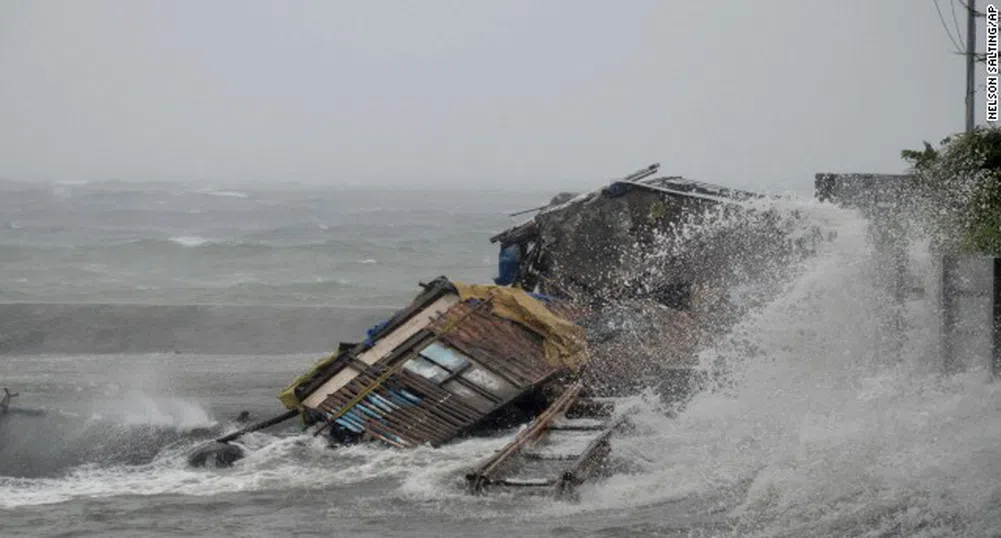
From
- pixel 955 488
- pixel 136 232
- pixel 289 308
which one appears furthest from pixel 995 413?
pixel 136 232

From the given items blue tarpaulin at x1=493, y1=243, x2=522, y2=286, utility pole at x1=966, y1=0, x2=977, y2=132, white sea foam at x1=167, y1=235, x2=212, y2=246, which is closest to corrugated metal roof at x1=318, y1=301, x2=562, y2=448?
blue tarpaulin at x1=493, y1=243, x2=522, y2=286

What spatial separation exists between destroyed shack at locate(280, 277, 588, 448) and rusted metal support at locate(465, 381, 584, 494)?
1.24 feet

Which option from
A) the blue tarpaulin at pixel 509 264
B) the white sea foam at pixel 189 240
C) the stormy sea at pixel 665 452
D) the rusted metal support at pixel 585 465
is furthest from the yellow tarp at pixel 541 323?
the white sea foam at pixel 189 240

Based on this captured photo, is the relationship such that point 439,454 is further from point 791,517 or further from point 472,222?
point 472,222

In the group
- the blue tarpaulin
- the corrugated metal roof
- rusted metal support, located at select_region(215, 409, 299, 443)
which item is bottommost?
rusted metal support, located at select_region(215, 409, 299, 443)

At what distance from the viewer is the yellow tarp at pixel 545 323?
59.1 feet

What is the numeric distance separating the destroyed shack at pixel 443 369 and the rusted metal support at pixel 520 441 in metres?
0.38

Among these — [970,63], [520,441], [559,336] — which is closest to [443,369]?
[559,336]

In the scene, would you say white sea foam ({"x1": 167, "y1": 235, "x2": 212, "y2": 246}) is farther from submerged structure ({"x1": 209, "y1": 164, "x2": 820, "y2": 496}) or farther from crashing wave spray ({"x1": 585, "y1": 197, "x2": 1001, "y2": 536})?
crashing wave spray ({"x1": 585, "y1": 197, "x2": 1001, "y2": 536})

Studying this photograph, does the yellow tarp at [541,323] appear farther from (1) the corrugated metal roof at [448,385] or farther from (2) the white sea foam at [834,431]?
(2) the white sea foam at [834,431]

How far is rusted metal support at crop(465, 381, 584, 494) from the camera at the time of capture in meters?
13.8

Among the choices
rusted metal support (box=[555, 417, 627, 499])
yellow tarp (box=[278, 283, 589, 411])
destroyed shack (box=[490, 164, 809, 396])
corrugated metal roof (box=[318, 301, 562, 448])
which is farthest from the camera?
destroyed shack (box=[490, 164, 809, 396])

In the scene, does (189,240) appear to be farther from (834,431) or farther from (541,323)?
(834,431)

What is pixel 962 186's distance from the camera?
16.4m
